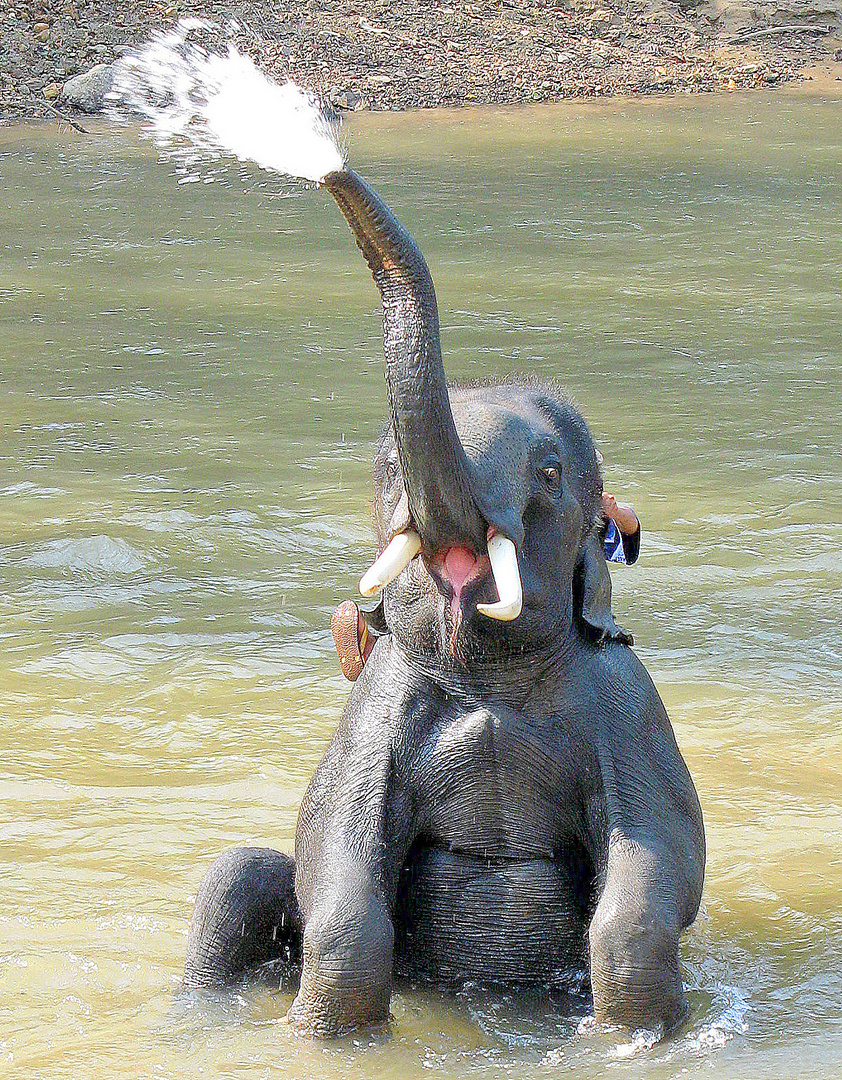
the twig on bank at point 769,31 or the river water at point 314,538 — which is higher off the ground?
the twig on bank at point 769,31

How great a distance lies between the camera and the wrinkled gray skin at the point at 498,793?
329 centimetres

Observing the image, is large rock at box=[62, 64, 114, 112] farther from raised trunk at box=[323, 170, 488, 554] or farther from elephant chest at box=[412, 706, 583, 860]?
raised trunk at box=[323, 170, 488, 554]

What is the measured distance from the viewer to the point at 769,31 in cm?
2080

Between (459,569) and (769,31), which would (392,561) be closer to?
(459,569)

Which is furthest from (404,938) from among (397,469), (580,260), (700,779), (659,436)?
(580,260)

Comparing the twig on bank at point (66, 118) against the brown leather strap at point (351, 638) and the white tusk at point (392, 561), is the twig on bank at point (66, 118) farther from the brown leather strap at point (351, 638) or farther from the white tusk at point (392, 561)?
the white tusk at point (392, 561)

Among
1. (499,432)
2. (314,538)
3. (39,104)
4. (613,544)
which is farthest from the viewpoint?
(39,104)

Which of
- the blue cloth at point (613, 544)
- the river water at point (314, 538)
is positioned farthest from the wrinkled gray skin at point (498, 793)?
the blue cloth at point (613, 544)

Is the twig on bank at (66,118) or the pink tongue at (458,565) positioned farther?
the twig on bank at (66,118)

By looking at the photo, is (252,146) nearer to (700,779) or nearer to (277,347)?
(700,779)

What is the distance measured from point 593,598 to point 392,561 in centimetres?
56

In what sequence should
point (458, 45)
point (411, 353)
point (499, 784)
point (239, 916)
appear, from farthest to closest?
point (458, 45), point (239, 916), point (499, 784), point (411, 353)

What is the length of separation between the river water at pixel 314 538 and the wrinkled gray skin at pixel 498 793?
0.13 metres

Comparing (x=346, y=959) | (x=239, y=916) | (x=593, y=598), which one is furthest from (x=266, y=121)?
(x=239, y=916)
